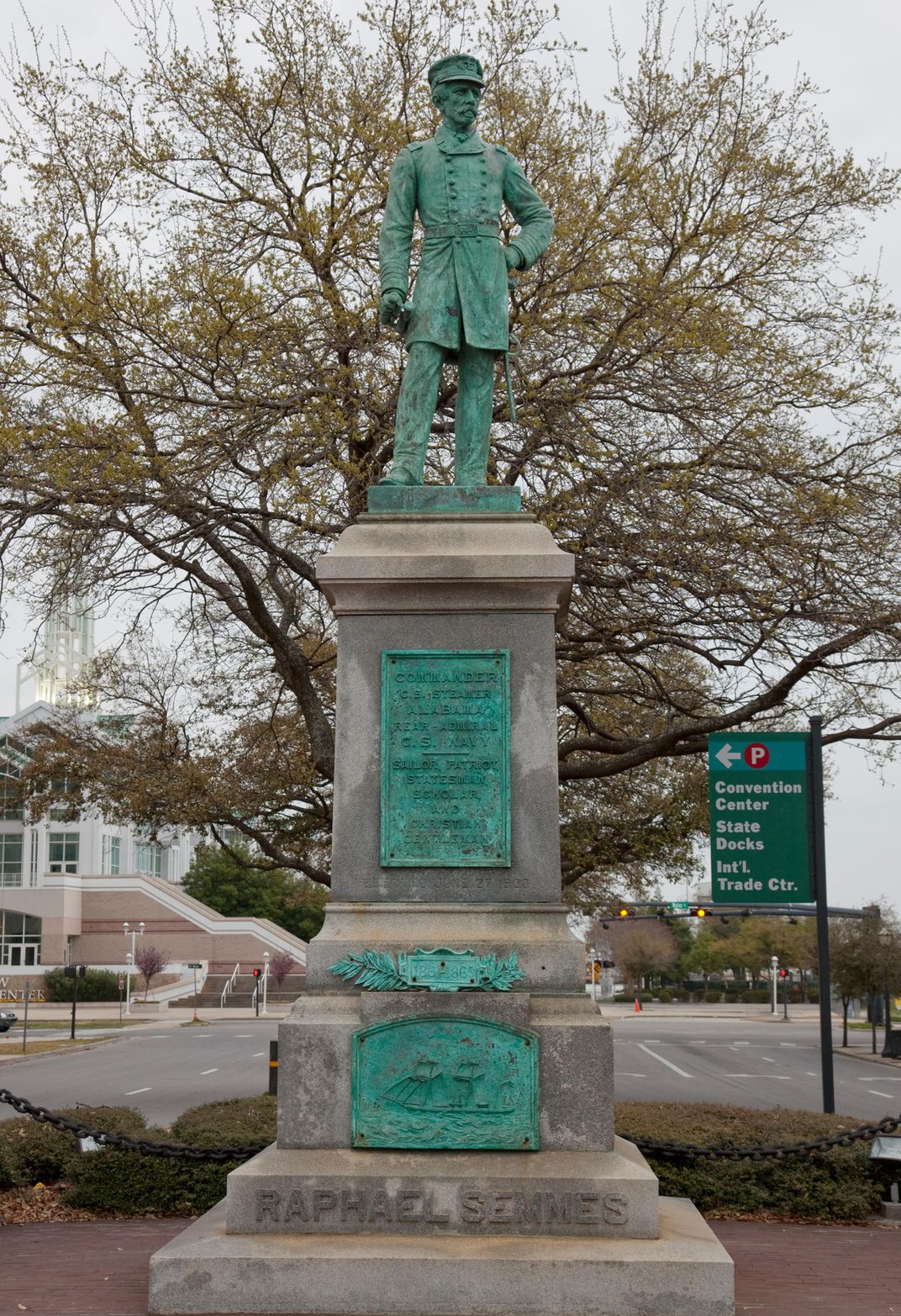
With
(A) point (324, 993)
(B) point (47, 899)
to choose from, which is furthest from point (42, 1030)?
(A) point (324, 993)

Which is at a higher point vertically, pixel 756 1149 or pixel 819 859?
pixel 819 859

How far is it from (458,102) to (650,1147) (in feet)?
21.7

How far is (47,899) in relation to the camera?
76.3 m

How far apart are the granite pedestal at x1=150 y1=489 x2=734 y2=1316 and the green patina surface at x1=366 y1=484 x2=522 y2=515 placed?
14 millimetres

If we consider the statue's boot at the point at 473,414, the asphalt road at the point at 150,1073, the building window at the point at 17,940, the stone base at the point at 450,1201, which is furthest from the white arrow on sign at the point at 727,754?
the building window at the point at 17,940

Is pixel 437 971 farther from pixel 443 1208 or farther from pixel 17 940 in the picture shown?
pixel 17 940

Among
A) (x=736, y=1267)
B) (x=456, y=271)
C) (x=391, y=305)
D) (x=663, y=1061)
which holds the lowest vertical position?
(x=663, y=1061)

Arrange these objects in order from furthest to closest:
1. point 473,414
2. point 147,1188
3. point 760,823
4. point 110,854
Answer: point 110,854 → point 760,823 → point 147,1188 → point 473,414

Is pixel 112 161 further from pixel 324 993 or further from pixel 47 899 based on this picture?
pixel 47 899

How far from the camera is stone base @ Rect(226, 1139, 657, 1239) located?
6461 mm

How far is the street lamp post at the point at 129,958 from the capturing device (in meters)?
63.9

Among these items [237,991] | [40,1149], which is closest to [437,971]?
[40,1149]

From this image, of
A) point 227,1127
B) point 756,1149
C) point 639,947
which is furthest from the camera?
point 639,947

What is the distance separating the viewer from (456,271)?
8164mm
